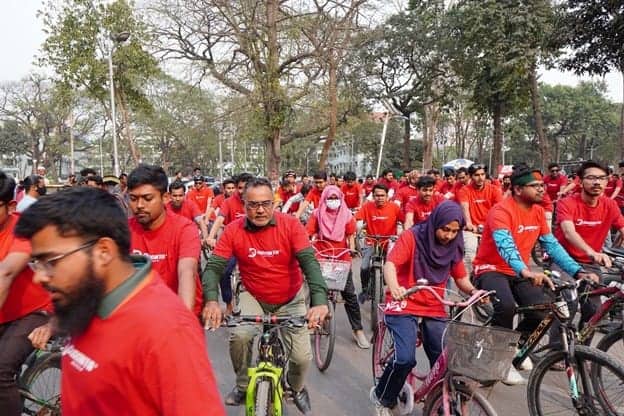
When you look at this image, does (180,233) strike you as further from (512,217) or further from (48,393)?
(512,217)

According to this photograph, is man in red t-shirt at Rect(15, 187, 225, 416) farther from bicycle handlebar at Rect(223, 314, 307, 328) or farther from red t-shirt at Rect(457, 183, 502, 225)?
red t-shirt at Rect(457, 183, 502, 225)

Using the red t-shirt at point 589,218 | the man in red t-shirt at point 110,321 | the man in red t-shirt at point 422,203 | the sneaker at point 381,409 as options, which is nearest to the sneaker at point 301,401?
the sneaker at point 381,409

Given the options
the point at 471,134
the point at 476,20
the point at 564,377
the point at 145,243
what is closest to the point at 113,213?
the point at 145,243

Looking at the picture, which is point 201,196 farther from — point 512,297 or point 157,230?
point 512,297

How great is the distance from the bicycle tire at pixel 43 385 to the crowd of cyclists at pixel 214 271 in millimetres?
367

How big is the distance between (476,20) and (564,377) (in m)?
20.3

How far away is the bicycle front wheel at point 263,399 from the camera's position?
2.94m

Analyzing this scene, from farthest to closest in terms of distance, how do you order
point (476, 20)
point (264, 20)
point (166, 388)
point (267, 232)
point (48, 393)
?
point (476, 20)
point (264, 20)
point (267, 232)
point (48, 393)
point (166, 388)

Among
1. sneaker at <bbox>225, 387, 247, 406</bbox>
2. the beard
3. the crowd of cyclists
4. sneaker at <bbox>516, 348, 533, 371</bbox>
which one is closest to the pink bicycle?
the crowd of cyclists

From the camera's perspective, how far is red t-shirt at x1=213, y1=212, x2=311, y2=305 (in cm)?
368

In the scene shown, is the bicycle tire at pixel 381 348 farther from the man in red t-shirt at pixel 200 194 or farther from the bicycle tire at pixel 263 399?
the man in red t-shirt at pixel 200 194

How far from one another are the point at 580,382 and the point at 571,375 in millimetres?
82

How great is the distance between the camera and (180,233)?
137 inches

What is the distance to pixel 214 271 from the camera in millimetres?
3477
